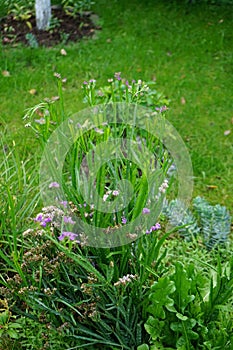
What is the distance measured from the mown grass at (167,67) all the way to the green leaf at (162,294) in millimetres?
1727

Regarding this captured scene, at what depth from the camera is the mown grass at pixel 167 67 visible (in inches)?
160

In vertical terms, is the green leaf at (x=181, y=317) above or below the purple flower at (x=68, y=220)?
below

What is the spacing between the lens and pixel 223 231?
9.61 ft

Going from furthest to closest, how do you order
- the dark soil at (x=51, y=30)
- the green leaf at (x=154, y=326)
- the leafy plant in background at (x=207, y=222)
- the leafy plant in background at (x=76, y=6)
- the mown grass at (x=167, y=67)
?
the leafy plant in background at (x=76, y=6) < the dark soil at (x=51, y=30) < the mown grass at (x=167, y=67) < the leafy plant in background at (x=207, y=222) < the green leaf at (x=154, y=326)

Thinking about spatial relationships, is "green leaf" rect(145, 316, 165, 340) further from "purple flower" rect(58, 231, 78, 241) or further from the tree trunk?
the tree trunk

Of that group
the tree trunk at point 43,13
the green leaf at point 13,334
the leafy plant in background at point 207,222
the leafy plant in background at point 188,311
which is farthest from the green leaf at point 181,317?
the tree trunk at point 43,13

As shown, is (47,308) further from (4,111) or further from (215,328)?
(4,111)

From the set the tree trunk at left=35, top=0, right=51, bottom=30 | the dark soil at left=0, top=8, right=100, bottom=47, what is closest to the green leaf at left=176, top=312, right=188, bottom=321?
the dark soil at left=0, top=8, right=100, bottom=47

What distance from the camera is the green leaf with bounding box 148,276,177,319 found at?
1863 mm

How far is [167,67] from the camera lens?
5082 millimetres

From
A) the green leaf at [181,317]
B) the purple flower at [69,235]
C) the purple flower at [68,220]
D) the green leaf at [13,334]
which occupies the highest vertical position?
the purple flower at [68,220]

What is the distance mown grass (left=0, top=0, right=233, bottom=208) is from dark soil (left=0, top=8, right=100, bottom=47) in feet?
0.44

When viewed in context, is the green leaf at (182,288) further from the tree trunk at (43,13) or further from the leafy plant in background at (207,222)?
the tree trunk at (43,13)

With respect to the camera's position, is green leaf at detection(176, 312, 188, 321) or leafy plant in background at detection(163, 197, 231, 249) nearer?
green leaf at detection(176, 312, 188, 321)
